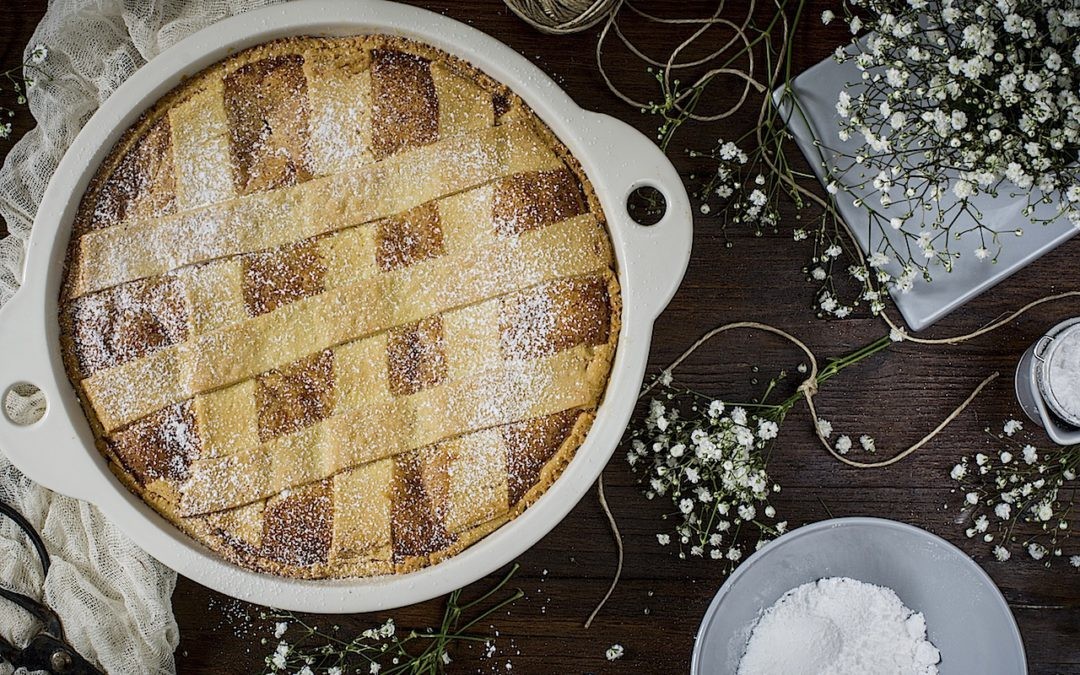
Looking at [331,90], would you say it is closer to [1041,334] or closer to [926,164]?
[926,164]

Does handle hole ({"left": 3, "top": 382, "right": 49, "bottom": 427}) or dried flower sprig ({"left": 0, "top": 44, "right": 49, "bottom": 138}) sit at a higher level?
dried flower sprig ({"left": 0, "top": 44, "right": 49, "bottom": 138})

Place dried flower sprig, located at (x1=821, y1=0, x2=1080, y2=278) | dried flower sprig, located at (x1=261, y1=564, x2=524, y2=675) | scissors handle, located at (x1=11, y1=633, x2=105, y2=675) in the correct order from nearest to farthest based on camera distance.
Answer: dried flower sprig, located at (x1=821, y1=0, x2=1080, y2=278) → scissors handle, located at (x1=11, y1=633, x2=105, y2=675) → dried flower sprig, located at (x1=261, y1=564, x2=524, y2=675)

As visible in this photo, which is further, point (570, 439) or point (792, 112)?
point (792, 112)

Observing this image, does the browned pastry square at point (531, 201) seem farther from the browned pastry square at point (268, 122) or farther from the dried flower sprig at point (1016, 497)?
the dried flower sprig at point (1016, 497)

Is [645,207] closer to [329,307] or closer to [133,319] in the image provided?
[329,307]

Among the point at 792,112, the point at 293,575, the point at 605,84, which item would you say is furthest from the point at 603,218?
the point at 293,575

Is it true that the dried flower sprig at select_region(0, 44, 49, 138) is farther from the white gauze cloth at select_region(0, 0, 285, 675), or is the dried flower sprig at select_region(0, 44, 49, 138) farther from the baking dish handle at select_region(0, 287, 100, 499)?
the baking dish handle at select_region(0, 287, 100, 499)

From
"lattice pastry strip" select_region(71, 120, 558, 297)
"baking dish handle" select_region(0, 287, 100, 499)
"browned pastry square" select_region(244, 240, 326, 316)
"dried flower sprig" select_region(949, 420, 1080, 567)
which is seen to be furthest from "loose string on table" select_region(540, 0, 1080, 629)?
"baking dish handle" select_region(0, 287, 100, 499)
